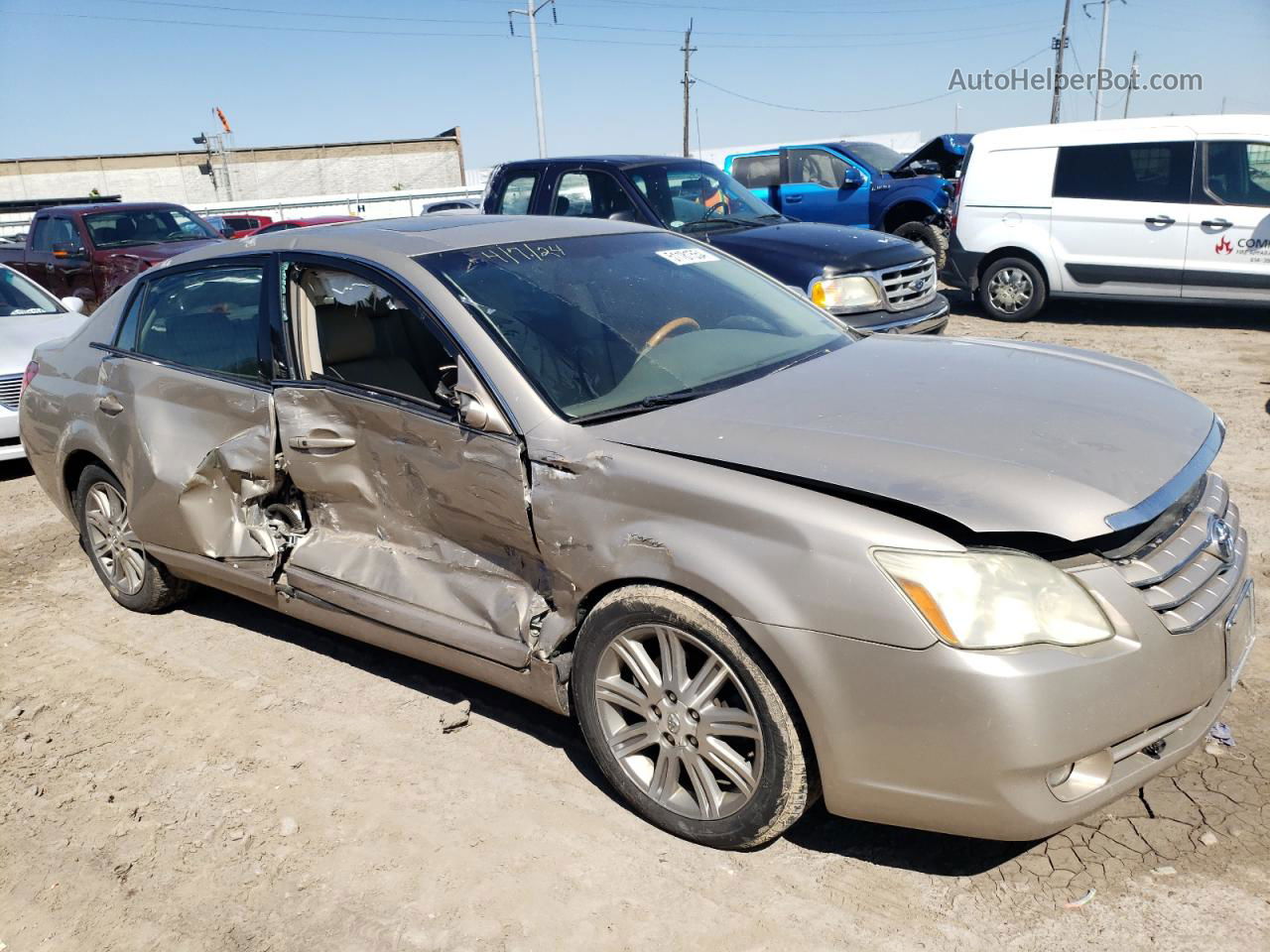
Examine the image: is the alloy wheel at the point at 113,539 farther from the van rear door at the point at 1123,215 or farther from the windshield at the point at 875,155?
the windshield at the point at 875,155

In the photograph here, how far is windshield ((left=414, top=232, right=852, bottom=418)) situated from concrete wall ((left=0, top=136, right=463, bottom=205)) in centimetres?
5311

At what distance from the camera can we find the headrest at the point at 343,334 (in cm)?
368

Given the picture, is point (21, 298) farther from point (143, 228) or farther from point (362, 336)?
point (362, 336)

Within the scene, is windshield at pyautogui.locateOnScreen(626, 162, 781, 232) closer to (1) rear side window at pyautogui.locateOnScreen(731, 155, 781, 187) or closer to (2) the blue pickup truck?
(2) the blue pickup truck

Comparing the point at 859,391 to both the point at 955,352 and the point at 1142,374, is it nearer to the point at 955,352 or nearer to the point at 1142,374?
the point at 955,352

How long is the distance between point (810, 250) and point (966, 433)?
5.34 m

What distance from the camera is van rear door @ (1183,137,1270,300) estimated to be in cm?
911

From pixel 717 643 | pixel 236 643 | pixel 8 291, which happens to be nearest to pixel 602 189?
pixel 8 291

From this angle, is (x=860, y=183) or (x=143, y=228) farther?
(x=860, y=183)

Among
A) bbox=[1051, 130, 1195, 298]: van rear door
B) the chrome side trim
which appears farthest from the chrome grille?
bbox=[1051, 130, 1195, 298]: van rear door

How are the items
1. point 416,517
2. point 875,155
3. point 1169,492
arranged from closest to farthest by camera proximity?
point 1169,492
point 416,517
point 875,155

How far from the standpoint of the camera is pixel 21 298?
28.0 feet

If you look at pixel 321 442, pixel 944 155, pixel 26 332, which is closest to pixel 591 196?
pixel 26 332

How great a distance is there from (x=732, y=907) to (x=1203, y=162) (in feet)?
30.0
